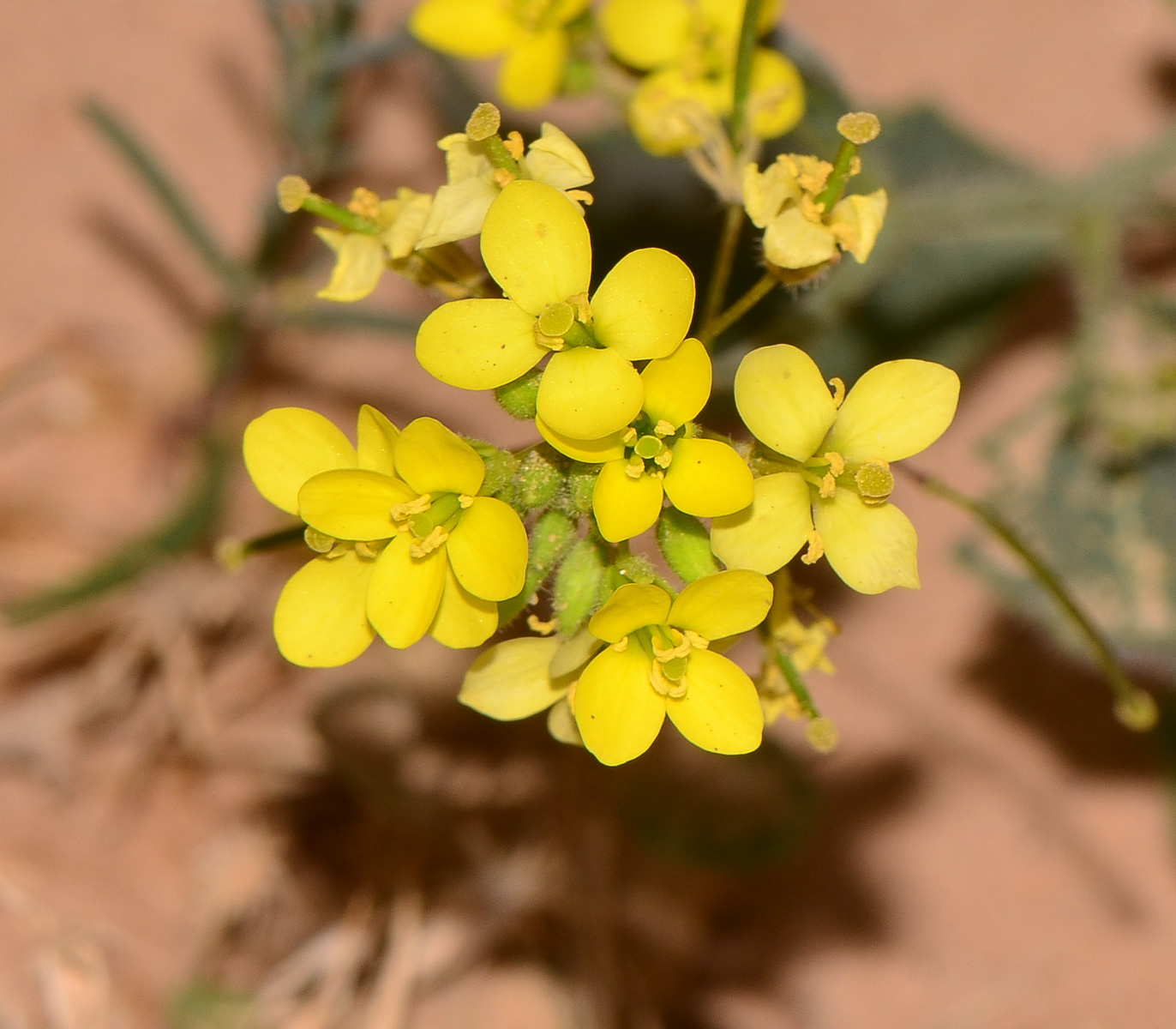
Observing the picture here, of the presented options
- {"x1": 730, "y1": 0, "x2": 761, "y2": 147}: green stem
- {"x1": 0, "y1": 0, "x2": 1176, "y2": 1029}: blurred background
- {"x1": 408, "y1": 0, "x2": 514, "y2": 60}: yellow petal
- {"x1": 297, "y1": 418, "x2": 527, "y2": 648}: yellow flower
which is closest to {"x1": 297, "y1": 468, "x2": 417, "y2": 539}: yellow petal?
{"x1": 297, "y1": 418, "x2": 527, "y2": 648}: yellow flower

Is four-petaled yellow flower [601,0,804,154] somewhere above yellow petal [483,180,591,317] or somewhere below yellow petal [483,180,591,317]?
below

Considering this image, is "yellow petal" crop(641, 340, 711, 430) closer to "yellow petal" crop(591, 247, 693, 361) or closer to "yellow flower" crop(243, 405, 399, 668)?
"yellow petal" crop(591, 247, 693, 361)

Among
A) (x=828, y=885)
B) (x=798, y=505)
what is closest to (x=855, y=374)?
(x=828, y=885)

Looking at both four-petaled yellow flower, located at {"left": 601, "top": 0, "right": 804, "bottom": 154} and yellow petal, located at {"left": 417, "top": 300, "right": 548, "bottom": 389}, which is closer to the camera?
yellow petal, located at {"left": 417, "top": 300, "right": 548, "bottom": 389}

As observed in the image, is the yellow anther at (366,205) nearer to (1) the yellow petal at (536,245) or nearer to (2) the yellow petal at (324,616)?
(1) the yellow petal at (536,245)

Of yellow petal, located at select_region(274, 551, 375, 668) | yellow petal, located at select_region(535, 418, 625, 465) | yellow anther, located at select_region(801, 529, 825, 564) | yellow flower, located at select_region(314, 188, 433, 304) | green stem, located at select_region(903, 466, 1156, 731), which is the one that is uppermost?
yellow flower, located at select_region(314, 188, 433, 304)

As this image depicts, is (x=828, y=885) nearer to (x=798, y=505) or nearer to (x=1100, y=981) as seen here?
(x=1100, y=981)

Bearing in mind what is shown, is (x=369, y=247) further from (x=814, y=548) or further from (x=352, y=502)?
(x=814, y=548)
